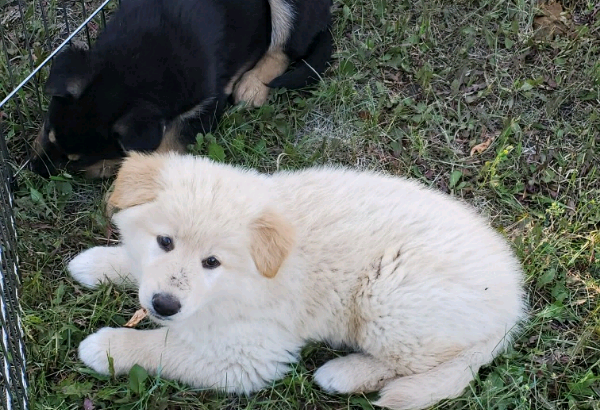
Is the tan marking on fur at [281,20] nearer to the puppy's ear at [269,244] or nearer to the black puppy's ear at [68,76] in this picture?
the black puppy's ear at [68,76]

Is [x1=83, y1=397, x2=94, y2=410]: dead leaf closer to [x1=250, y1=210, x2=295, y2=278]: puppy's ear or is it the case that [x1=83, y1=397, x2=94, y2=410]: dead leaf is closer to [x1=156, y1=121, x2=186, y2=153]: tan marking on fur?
[x1=250, y1=210, x2=295, y2=278]: puppy's ear

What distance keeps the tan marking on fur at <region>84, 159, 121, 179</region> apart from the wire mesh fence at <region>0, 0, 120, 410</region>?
329 mm

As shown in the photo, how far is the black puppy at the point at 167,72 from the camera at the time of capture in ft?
10.3

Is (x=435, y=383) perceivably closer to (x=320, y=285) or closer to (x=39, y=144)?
(x=320, y=285)

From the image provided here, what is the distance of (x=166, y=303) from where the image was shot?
2.27 m

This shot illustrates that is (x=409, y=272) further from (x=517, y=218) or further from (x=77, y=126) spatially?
(x=77, y=126)

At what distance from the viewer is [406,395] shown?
8.23 feet

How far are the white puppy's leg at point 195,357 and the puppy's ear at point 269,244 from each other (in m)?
0.42

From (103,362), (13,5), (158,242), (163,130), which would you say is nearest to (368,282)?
(158,242)

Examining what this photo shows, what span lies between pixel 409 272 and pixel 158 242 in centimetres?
87

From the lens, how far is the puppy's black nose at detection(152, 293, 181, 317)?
2271mm

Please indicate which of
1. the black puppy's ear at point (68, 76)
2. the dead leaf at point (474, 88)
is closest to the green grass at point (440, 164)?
the dead leaf at point (474, 88)

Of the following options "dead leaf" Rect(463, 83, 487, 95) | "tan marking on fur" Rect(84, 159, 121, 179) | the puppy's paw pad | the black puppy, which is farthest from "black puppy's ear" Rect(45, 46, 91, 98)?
"dead leaf" Rect(463, 83, 487, 95)

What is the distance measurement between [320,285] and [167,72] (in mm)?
→ 1332
